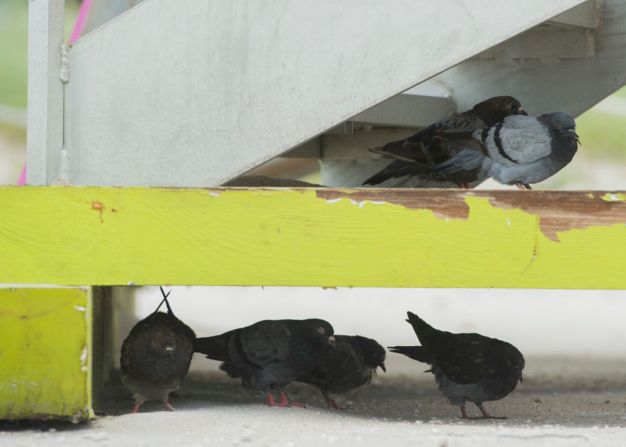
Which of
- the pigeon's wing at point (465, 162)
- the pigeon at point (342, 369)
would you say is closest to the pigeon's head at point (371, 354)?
the pigeon at point (342, 369)

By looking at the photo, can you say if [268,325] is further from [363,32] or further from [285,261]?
[363,32]

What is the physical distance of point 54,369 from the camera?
325cm

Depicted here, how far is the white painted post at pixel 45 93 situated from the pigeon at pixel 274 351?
1204 millimetres

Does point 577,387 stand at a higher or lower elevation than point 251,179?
lower

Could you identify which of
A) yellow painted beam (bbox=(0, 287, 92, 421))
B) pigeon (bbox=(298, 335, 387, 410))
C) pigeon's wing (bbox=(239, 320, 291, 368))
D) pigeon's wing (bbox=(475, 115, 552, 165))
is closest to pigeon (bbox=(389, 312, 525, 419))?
pigeon (bbox=(298, 335, 387, 410))

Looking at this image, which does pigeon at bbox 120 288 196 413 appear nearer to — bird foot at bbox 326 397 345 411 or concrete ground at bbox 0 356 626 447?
concrete ground at bbox 0 356 626 447

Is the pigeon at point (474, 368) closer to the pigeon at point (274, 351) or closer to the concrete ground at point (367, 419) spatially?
the concrete ground at point (367, 419)

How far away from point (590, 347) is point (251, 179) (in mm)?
3492

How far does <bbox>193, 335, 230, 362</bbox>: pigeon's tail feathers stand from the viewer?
459cm

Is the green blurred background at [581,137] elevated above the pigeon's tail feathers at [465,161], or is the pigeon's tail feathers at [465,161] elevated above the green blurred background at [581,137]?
the green blurred background at [581,137]

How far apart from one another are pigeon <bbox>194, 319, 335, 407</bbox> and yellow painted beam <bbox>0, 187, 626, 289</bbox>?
1.08 metres

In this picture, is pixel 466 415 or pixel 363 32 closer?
pixel 363 32

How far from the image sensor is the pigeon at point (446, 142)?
13.9 feet

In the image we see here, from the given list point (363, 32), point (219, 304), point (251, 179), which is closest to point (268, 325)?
point (251, 179)
